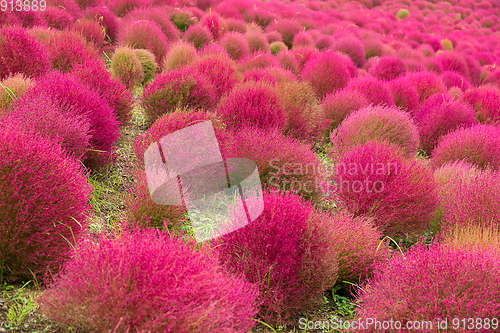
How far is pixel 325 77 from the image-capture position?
17.7ft

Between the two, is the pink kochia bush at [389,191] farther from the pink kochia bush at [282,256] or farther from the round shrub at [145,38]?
the round shrub at [145,38]

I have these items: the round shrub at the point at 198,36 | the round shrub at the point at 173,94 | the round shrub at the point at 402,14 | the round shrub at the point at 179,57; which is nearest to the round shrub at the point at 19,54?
the round shrub at the point at 173,94

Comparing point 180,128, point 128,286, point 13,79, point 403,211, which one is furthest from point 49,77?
point 403,211

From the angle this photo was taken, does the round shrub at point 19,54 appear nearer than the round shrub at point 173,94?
Yes

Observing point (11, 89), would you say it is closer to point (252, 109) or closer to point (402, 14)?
point (252, 109)

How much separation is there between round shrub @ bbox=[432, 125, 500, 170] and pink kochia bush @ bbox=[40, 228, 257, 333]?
11.3ft

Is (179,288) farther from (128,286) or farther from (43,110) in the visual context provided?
(43,110)

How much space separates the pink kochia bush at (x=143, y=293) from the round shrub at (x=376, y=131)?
106 inches

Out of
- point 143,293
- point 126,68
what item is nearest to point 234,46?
point 126,68

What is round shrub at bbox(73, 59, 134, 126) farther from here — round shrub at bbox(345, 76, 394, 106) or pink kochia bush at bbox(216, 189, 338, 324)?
round shrub at bbox(345, 76, 394, 106)

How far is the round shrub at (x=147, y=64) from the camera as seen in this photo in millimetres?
4633

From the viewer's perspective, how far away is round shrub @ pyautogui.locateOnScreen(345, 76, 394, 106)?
16.5 feet

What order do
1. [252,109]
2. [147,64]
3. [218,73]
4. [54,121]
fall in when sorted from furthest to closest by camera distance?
[147,64] → [218,73] → [252,109] → [54,121]

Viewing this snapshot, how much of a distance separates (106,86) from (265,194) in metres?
2.03
